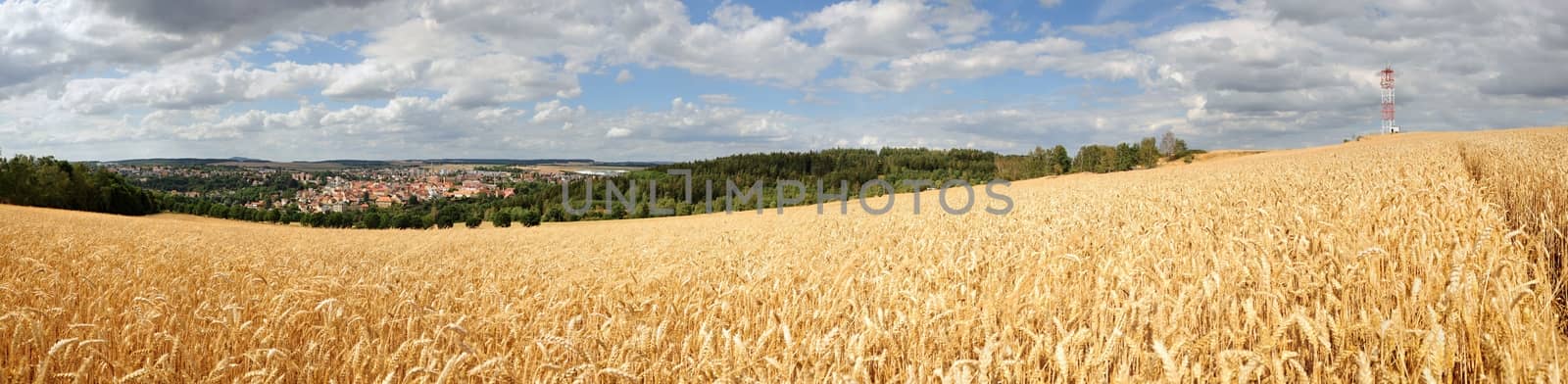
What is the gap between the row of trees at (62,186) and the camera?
6512cm

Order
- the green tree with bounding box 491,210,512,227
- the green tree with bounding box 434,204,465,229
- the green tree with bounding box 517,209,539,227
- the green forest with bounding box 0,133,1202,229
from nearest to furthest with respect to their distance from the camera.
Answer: the green forest with bounding box 0,133,1202,229 < the green tree with bounding box 491,210,512,227 < the green tree with bounding box 434,204,465,229 < the green tree with bounding box 517,209,539,227

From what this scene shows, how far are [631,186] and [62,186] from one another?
246ft

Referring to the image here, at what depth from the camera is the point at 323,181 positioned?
17175 centimetres

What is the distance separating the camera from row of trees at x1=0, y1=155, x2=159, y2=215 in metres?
65.1

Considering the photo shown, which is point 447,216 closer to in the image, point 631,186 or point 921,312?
point 631,186

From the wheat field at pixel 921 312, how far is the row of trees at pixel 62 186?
85.2 meters

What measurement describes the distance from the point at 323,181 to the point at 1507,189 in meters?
205

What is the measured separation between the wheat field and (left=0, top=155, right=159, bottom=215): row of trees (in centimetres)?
8521

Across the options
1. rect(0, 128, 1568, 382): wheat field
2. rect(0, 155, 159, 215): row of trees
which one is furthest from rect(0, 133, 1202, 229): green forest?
rect(0, 128, 1568, 382): wheat field

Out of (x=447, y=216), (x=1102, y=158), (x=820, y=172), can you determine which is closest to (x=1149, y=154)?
(x=1102, y=158)

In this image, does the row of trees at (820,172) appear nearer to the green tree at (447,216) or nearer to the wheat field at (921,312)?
the green tree at (447,216)

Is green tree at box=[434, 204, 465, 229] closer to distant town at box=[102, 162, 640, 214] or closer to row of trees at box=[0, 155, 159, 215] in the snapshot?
distant town at box=[102, 162, 640, 214]

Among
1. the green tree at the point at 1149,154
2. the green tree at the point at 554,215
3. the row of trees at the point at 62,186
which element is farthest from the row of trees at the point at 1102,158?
the row of trees at the point at 62,186

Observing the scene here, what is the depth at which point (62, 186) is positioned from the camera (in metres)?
67.3
